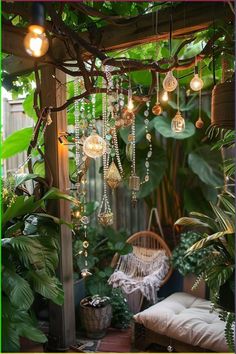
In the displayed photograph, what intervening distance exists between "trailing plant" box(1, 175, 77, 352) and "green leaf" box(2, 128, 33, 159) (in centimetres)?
87

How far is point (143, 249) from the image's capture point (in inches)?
121

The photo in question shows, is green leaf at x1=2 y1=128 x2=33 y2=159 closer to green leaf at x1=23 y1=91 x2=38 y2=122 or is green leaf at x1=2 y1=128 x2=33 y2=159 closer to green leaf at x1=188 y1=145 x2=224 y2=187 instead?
green leaf at x1=23 y1=91 x2=38 y2=122

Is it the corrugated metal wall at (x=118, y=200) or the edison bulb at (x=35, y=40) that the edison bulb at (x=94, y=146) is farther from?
the corrugated metal wall at (x=118, y=200)

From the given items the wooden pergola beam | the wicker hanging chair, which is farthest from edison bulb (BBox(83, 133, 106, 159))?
the wicker hanging chair

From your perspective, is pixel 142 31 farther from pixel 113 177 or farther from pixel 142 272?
pixel 142 272

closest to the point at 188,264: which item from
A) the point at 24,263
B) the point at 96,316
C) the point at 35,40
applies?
the point at 96,316

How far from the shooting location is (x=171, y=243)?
3227mm

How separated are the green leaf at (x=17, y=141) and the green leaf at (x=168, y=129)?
1006mm

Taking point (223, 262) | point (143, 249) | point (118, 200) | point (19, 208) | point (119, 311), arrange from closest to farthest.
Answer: point (223, 262), point (19, 208), point (119, 311), point (143, 249), point (118, 200)

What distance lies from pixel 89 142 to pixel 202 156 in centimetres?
152

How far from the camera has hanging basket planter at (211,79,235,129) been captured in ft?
4.16

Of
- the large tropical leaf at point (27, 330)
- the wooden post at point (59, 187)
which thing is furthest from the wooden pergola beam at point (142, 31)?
the large tropical leaf at point (27, 330)

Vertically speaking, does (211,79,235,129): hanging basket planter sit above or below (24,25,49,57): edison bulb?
below

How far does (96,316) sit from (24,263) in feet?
4.09
